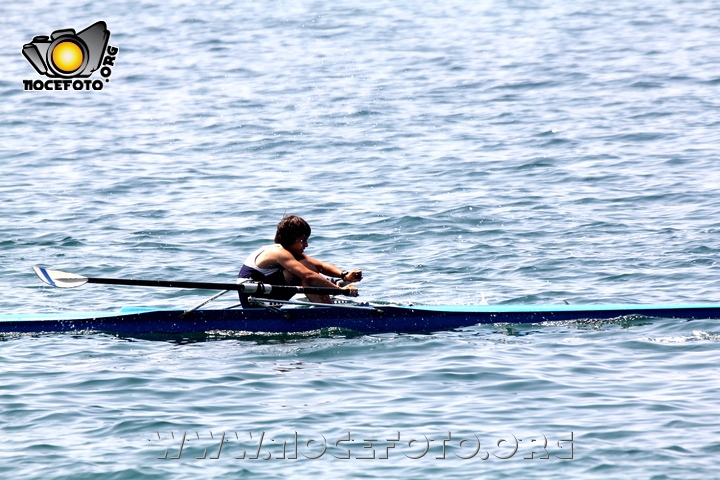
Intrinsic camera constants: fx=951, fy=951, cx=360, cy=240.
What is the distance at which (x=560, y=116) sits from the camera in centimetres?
1998

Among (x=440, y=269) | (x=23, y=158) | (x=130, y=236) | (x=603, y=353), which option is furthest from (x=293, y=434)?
(x=23, y=158)

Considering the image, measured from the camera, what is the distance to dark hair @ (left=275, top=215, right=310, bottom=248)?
8984 mm

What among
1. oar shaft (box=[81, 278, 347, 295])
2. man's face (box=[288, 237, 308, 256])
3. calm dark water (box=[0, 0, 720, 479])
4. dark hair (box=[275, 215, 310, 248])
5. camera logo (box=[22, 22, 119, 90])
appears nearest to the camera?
calm dark water (box=[0, 0, 720, 479])

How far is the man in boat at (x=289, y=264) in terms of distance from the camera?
9008 millimetres

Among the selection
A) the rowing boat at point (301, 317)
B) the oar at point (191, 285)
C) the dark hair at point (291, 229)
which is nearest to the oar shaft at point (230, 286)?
the oar at point (191, 285)

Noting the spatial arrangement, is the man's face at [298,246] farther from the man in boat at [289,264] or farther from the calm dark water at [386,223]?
the calm dark water at [386,223]

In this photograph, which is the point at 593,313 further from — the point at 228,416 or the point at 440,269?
the point at 228,416

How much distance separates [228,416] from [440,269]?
534cm

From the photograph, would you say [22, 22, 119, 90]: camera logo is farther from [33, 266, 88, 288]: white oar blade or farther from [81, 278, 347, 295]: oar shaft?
[81, 278, 347, 295]: oar shaft

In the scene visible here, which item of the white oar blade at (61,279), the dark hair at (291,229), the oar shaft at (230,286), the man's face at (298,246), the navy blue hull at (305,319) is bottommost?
the navy blue hull at (305,319)

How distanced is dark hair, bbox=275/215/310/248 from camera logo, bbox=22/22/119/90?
8689mm

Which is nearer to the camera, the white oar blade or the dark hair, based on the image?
the dark hair

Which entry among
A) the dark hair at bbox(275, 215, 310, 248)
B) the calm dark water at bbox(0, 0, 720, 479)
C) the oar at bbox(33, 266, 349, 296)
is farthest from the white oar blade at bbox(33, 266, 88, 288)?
the dark hair at bbox(275, 215, 310, 248)

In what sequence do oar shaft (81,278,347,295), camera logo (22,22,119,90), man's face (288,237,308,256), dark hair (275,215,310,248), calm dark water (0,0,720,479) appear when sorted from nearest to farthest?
calm dark water (0,0,720,479), oar shaft (81,278,347,295), dark hair (275,215,310,248), man's face (288,237,308,256), camera logo (22,22,119,90)
